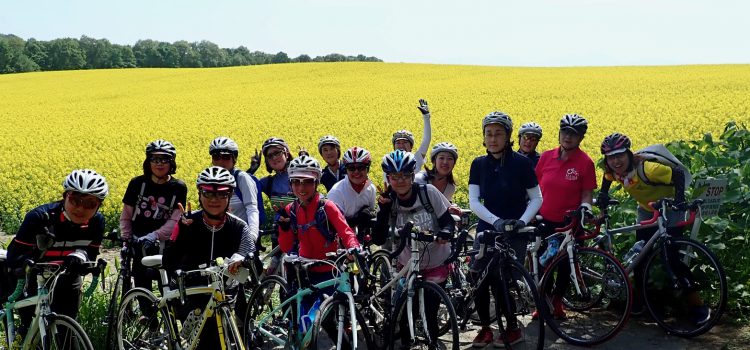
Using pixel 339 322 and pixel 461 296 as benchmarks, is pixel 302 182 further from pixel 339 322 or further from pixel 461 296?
pixel 461 296

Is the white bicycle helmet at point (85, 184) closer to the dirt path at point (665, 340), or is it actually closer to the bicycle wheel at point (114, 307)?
the bicycle wheel at point (114, 307)

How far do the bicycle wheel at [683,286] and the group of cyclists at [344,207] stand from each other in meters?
0.15

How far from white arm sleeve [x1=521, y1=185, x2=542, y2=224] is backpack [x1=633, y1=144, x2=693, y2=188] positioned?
1.21m

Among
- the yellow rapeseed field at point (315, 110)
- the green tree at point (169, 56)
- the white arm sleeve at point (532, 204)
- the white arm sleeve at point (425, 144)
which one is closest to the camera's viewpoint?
the white arm sleeve at point (532, 204)

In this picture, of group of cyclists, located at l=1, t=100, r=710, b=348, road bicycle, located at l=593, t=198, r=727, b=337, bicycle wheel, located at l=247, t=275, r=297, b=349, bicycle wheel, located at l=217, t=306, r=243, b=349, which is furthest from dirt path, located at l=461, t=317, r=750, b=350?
bicycle wheel, located at l=217, t=306, r=243, b=349

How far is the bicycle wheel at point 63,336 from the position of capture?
5219mm

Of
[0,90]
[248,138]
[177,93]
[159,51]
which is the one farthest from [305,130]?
[159,51]

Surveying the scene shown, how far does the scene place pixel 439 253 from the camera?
616cm

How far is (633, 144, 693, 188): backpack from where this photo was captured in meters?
6.70

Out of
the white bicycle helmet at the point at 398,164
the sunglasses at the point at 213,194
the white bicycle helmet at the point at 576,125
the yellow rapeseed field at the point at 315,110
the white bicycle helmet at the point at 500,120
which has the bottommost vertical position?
the yellow rapeseed field at the point at 315,110

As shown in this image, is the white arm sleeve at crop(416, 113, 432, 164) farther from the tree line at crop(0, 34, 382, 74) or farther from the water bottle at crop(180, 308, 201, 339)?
the tree line at crop(0, 34, 382, 74)

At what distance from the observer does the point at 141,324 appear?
20.4 ft

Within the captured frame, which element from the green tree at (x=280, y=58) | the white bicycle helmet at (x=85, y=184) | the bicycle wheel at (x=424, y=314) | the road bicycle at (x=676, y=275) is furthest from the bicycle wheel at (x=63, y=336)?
the green tree at (x=280, y=58)

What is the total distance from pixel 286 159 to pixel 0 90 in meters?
41.4
